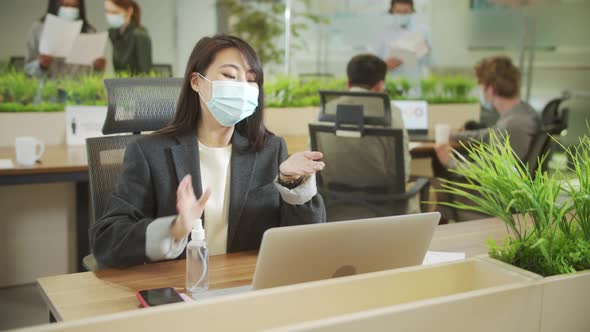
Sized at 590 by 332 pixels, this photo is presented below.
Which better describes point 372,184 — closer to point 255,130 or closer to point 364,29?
point 255,130

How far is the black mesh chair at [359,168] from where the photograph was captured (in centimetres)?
313

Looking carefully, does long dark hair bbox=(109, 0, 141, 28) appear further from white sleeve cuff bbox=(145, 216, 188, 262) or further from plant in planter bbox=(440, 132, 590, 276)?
plant in planter bbox=(440, 132, 590, 276)

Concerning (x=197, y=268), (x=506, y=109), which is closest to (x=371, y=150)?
(x=506, y=109)

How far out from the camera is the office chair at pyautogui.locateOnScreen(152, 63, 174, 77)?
4945mm

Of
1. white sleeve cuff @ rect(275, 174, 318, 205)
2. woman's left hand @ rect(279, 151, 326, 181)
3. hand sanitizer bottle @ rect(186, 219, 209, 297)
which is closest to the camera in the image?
hand sanitizer bottle @ rect(186, 219, 209, 297)

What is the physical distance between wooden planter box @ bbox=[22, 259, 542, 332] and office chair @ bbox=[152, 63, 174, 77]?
4.01m

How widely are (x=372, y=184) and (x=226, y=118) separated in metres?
1.42

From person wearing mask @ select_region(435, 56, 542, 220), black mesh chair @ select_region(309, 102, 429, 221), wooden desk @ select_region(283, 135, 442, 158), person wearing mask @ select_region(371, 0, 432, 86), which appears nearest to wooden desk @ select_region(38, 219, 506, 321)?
black mesh chair @ select_region(309, 102, 429, 221)

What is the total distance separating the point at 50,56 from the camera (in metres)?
4.43

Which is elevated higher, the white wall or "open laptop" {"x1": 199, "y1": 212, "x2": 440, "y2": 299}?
the white wall

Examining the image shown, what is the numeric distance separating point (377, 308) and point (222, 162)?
1046mm

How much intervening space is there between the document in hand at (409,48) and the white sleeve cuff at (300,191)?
4.07 meters

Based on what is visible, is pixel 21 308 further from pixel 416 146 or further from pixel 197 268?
pixel 416 146

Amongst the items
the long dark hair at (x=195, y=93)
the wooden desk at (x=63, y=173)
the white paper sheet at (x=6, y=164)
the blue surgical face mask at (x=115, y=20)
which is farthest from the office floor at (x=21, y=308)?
the blue surgical face mask at (x=115, y=20)
